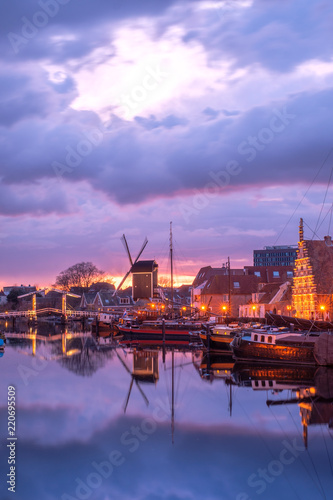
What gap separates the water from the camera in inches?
629

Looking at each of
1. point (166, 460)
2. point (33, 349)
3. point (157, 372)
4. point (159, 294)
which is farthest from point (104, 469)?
point (159, 294)

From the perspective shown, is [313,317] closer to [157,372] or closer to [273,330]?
[273,330]

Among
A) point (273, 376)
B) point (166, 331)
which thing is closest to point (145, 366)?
point (273, 376)

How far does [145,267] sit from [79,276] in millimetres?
33978

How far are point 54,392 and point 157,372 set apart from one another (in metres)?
9.63

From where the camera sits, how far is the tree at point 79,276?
129 m

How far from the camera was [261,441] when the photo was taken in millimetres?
19984

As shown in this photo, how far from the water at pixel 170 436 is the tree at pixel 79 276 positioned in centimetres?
9292

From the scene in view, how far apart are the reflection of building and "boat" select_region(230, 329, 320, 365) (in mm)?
6977

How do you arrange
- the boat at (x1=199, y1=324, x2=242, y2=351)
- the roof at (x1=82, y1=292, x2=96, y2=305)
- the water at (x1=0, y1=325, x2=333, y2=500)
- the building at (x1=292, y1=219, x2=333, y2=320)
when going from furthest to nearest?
Result: the roof at (x1=82, y1=292, x2=96, y2=305), the building at (x1=292, y1=219, x2=333, y2=320), the boat at (x1=199, y1=324, x2=242, y2=351), the water at (x1=0, y1=325, x2=333, y2=500)

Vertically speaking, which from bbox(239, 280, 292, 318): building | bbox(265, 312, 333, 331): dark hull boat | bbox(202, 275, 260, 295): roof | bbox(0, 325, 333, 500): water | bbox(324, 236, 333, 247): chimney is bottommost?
bbox(0, 325, 333, 500): water

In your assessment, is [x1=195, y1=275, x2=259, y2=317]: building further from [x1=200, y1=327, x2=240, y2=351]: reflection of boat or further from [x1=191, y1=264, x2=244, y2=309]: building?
[x1=200, y1=327, x2=240, y2=351]: reflection of boat

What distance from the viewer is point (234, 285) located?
83500 mm

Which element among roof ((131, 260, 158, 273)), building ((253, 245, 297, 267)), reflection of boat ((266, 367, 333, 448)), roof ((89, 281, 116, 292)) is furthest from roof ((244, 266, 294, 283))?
building ((253, 245, 297, 267))
